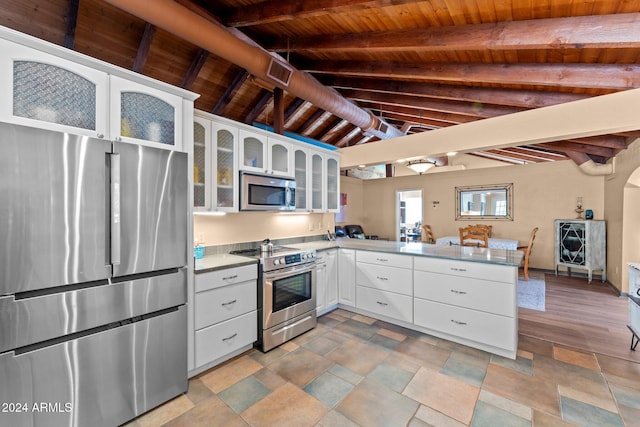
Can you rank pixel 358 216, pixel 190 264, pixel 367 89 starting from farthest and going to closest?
pixel 358 216 → pixel 367 89 → pixel 190 264

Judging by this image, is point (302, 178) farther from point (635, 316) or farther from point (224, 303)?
point (635, 316)

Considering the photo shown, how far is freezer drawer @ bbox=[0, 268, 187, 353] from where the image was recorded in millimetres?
1448

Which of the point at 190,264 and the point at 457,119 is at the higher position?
the point at 457,119

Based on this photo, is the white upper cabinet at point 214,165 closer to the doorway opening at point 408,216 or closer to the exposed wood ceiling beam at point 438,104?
the exposed wood ceiling beam at point 438,104

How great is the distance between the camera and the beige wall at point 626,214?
4223 millimetres

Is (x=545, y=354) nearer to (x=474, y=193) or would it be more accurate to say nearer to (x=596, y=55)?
(x=596, y=55)

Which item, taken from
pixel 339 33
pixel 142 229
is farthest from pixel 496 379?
pixel 339 33

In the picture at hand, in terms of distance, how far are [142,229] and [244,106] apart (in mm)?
3996

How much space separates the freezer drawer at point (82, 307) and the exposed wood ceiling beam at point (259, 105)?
3871 millimetres

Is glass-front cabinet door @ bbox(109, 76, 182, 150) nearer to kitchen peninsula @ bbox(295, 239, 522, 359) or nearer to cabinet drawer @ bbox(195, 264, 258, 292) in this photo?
cabinet drawer @ bbox(195, 264, 258, 292)

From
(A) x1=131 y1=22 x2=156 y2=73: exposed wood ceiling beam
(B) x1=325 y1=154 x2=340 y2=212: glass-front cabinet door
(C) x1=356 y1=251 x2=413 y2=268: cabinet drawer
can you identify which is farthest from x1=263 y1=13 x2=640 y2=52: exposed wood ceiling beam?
(C) x1=356 y1=251 x2=413 y2=268: cabinet drawer

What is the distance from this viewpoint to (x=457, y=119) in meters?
4.70

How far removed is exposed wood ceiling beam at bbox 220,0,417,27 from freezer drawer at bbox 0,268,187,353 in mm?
2220

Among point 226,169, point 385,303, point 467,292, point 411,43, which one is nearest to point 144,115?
point 226,169
